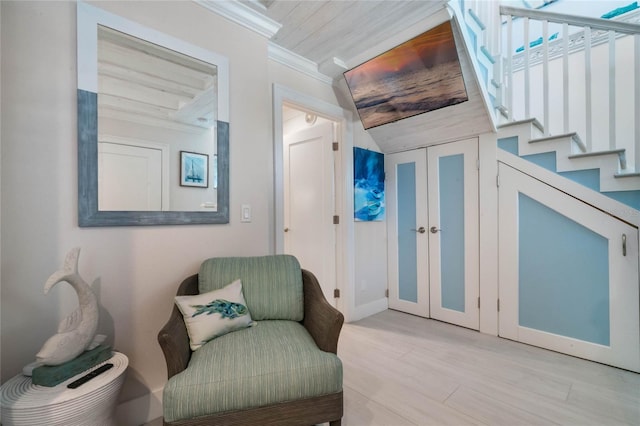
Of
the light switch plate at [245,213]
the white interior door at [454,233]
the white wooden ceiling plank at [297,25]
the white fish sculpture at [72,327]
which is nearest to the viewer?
the white fish sculpture at [72,327]

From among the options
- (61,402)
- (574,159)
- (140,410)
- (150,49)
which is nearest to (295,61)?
(150,49)

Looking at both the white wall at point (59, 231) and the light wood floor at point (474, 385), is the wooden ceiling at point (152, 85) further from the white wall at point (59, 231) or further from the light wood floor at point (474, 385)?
the light wood floor at point (474, 385)

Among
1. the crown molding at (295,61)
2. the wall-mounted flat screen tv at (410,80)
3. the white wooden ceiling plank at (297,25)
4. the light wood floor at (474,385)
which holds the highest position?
the white wooden ceiling plank at (297,25)

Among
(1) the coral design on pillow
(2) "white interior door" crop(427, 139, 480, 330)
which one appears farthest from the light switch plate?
(2) "white interior door" crop(427, 139, 480, 330)

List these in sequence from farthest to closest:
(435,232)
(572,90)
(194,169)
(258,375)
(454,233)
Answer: (435,232), (454,233), (572,90), (194,169), (258,375)

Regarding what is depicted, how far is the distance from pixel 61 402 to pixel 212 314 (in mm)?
559

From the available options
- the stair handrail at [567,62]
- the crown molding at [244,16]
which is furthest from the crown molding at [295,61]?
the stair handrail at [567,62]

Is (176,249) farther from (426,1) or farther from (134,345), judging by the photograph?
(426,1)

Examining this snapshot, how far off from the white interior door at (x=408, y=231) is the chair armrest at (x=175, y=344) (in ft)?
7.97

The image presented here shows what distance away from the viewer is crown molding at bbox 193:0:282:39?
5.63 ft

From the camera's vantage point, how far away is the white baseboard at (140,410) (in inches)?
53.9

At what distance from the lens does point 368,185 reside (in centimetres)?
300

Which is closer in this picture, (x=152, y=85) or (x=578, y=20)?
(x=152, y=85)

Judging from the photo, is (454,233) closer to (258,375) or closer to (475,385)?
(475,385)
